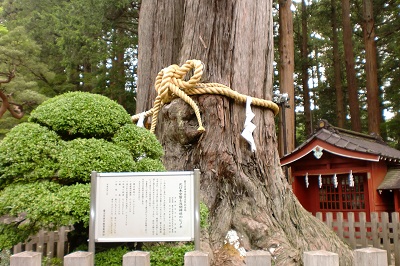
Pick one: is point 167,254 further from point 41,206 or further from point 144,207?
point 41,206

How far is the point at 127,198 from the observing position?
2.24 m

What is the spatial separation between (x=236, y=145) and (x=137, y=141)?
1034mm

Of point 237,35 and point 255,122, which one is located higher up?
point 237,35

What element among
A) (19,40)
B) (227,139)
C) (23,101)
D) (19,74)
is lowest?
(227,139)

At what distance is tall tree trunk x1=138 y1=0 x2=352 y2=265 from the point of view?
9.93 feet

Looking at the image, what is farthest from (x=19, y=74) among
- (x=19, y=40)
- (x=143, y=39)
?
(x=143, y=39)

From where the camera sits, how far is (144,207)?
88.0 inches

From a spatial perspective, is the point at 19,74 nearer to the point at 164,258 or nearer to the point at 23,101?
the point at 23,101

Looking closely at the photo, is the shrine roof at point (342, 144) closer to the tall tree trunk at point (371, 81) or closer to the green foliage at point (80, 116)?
the tall tree trunk at point (371, 81)

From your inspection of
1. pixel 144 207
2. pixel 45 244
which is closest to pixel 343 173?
pixel 45 244

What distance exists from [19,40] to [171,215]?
12444 mm

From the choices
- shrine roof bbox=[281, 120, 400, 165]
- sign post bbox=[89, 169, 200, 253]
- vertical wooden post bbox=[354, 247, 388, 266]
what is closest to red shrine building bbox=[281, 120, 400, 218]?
shrine roof bbox=[281, 120, 400, 165]

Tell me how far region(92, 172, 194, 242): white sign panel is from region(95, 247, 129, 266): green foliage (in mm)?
226

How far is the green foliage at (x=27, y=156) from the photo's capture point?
7.50ft
